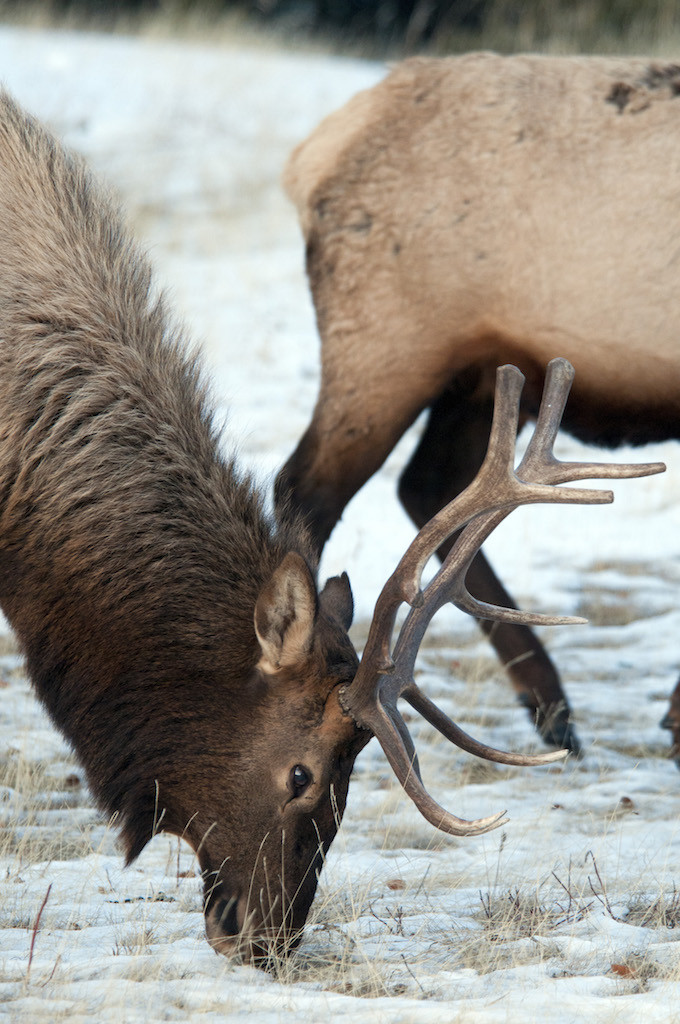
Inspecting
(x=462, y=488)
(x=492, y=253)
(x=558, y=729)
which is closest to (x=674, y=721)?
(x=558, y=729)

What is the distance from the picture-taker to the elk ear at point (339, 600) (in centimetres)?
338

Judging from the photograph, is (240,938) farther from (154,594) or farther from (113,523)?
(113,523)

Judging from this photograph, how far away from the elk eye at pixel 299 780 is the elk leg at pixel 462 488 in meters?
2.19

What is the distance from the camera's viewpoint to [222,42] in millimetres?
17844

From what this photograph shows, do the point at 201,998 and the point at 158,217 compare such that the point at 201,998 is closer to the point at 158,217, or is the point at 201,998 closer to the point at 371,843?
the point at 371,843

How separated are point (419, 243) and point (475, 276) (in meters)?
0.26

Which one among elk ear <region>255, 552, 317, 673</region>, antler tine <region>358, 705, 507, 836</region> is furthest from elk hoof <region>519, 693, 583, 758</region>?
elk ear <region>255, 552, 317, 673</region>

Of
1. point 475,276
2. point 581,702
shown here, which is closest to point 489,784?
point 581,702

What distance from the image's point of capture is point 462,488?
5457 mm

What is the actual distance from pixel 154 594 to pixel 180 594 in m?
0.07

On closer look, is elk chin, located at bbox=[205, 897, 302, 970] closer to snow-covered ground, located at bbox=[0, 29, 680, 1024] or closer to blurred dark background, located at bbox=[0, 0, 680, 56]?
snow-covered ground, located at bbox=[0, 29, 680, 1024]

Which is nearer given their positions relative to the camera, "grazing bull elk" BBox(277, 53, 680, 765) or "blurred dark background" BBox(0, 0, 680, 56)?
"grazing bull elk" BBox(277, 53, 680, 765)

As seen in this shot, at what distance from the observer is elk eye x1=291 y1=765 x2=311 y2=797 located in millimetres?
3154

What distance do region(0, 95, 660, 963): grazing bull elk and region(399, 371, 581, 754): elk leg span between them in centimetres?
182
